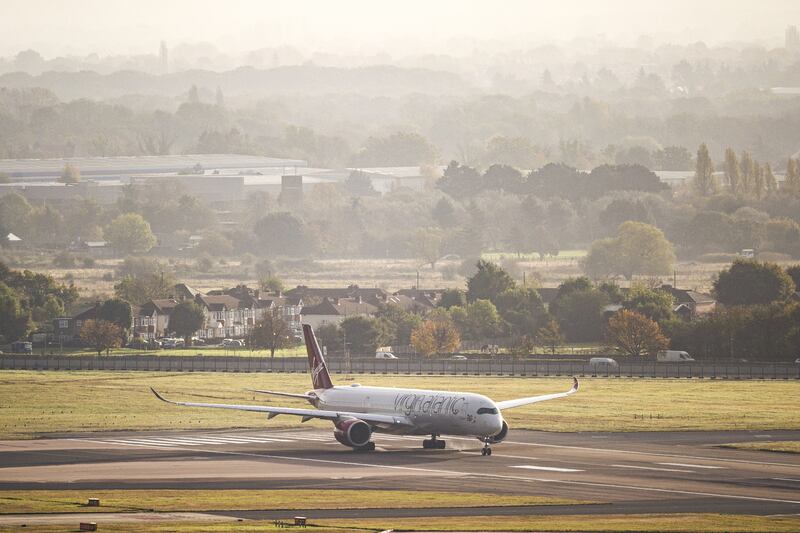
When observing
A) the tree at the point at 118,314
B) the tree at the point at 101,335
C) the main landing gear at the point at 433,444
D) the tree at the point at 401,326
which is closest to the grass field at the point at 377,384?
the main landing gear at the point at 433,444

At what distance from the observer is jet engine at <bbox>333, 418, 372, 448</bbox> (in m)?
95.0

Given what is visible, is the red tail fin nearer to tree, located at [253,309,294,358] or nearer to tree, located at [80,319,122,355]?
tree, located at [253,309,294,358]

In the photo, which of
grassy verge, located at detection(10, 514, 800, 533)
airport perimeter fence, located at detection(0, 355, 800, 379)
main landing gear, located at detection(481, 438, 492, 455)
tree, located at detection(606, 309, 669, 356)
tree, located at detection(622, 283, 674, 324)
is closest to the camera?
grassy verge, located at detection(10, 514, 800, 533)

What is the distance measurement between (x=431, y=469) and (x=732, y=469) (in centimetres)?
1608

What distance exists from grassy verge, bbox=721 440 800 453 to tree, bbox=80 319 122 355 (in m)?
105

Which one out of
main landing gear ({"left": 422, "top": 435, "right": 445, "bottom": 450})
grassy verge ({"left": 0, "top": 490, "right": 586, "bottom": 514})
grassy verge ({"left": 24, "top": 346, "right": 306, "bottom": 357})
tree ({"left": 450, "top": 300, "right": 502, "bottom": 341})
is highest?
tree ({"left": 450, "top": 300, "right": 502, "bottom": 341})

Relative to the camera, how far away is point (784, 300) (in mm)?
198125

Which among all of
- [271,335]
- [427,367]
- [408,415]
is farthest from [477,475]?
[271,335]

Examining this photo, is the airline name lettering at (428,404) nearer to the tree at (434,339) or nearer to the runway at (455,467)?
the runway at (455,467)

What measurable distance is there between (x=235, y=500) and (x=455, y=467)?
16.5m

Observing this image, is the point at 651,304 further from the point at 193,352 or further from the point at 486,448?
the point at 486,448

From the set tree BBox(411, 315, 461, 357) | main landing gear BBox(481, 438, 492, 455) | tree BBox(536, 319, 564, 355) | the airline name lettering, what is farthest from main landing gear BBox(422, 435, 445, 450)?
tree BBox(536, 319, 564, 355)

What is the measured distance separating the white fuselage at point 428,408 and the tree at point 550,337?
294ft

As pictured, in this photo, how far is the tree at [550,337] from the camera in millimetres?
189125
